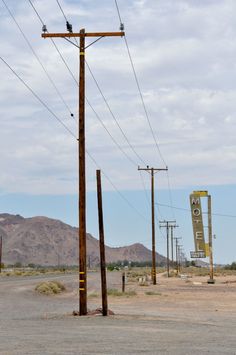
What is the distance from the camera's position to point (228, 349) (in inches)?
651

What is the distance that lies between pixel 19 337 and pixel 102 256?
888 centimetres

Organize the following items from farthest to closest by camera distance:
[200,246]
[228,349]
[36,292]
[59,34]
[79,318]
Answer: [200,246]
[36,292]
[59,34]
[79,318]
[228,349]

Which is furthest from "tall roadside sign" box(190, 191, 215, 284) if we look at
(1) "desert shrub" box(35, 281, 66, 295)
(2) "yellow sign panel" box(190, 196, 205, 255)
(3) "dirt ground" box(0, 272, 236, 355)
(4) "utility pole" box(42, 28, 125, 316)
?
(4) "utility pole" box(42, 28, 125, 316)

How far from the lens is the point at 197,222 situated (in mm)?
78188

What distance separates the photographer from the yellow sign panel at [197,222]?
77.6 metres

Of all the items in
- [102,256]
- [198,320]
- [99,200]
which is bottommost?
[198,320]

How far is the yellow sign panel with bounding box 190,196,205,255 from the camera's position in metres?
77.6

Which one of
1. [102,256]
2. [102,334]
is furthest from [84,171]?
[102,334]

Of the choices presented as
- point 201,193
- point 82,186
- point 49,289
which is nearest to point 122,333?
point 82,186

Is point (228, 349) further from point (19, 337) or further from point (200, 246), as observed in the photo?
point (200, 246)

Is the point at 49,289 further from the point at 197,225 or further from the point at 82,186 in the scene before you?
the point at 197,225

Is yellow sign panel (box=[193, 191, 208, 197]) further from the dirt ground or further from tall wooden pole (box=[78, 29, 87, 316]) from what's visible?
tall wooden pole (box=[78, 29, 87, 316])

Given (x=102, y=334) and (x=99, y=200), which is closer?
(x=102, y=334)

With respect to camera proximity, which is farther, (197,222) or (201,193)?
(197,222)
